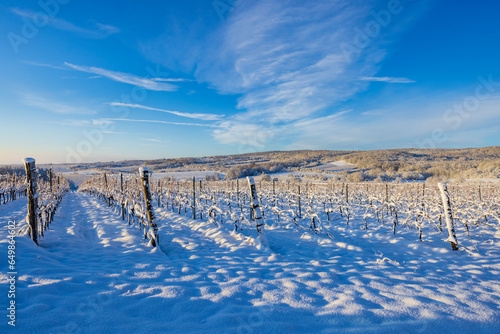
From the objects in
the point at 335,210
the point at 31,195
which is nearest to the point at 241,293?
the point at 31,195

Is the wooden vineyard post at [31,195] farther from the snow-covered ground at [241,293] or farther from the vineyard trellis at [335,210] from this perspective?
the vineyard trellis at [335,210]

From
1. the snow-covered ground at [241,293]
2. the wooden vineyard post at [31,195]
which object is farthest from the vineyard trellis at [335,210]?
→ the wooden vineyard post at [31,195]

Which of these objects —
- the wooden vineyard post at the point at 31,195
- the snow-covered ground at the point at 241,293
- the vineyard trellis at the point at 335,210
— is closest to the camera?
the snow-covered ground at the point at 241,293

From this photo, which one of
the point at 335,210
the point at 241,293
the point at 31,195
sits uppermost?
the point at 31,195

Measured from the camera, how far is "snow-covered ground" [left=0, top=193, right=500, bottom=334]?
6.49ft

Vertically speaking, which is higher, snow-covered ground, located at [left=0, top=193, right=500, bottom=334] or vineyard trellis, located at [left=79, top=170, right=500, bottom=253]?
snow-covered ground, located at [left=0, top=193, right=500, bottom=334]

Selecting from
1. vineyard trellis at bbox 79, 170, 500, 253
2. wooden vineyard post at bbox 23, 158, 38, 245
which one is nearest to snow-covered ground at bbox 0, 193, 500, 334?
wooden vineyard post at bbox 23, 158, 38, 245

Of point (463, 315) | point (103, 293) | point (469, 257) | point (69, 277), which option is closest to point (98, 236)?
point (69, 277)

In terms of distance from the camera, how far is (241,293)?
106 inches

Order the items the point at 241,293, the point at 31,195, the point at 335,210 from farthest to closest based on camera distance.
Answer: the point at 335,210, the point at 31,195, the point at 241,293

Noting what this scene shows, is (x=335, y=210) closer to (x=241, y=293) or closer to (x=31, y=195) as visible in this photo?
(x=241, y=293)

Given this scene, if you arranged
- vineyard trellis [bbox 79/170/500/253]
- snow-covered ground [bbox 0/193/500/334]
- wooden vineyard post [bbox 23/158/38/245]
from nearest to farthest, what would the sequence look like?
1. snow-covered ground [bbox 0/193/500/334]
2. wooden vineyard post [bbox 23/158/38/245]
3. vineyard trellis [bbox 79/170/500/253]

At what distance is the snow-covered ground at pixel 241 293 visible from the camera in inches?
77.9

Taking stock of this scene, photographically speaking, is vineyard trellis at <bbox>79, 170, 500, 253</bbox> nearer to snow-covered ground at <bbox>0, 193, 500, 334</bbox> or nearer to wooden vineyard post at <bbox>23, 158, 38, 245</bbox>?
snow-covered ground at <bbox>0, 193, 500, 334</bbox>
